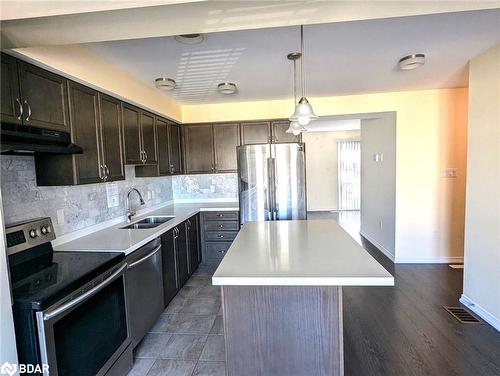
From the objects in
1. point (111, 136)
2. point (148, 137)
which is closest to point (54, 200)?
point (111, 136)

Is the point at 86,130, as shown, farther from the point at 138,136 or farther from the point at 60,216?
the point at 138,136

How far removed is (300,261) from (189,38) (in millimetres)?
1647

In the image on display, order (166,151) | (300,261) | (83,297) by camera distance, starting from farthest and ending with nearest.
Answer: (166,151) < (300,261) < (83,297)

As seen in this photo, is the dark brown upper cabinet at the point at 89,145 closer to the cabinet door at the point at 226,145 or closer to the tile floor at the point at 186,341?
the tile floor at the point at 186,341

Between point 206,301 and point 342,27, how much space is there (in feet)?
9.17

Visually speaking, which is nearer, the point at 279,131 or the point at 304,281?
the point at 304,281

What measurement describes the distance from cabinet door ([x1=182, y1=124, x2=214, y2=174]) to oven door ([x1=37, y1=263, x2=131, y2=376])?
249 centimetres

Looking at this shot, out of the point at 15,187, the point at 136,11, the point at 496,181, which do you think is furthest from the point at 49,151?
the point at 496,181

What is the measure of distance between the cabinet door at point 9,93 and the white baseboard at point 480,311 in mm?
3767

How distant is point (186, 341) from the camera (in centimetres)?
240

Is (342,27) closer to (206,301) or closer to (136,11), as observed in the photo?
(136,11)

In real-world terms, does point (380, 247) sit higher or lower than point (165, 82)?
lower

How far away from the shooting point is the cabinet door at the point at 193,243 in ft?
11.7

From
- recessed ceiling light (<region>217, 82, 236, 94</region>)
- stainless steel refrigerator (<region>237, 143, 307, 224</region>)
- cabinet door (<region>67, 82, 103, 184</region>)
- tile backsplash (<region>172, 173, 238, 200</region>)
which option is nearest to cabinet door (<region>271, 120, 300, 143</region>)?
stainless steel refrigerator (<region>237, 143, 307, 224</region>)
